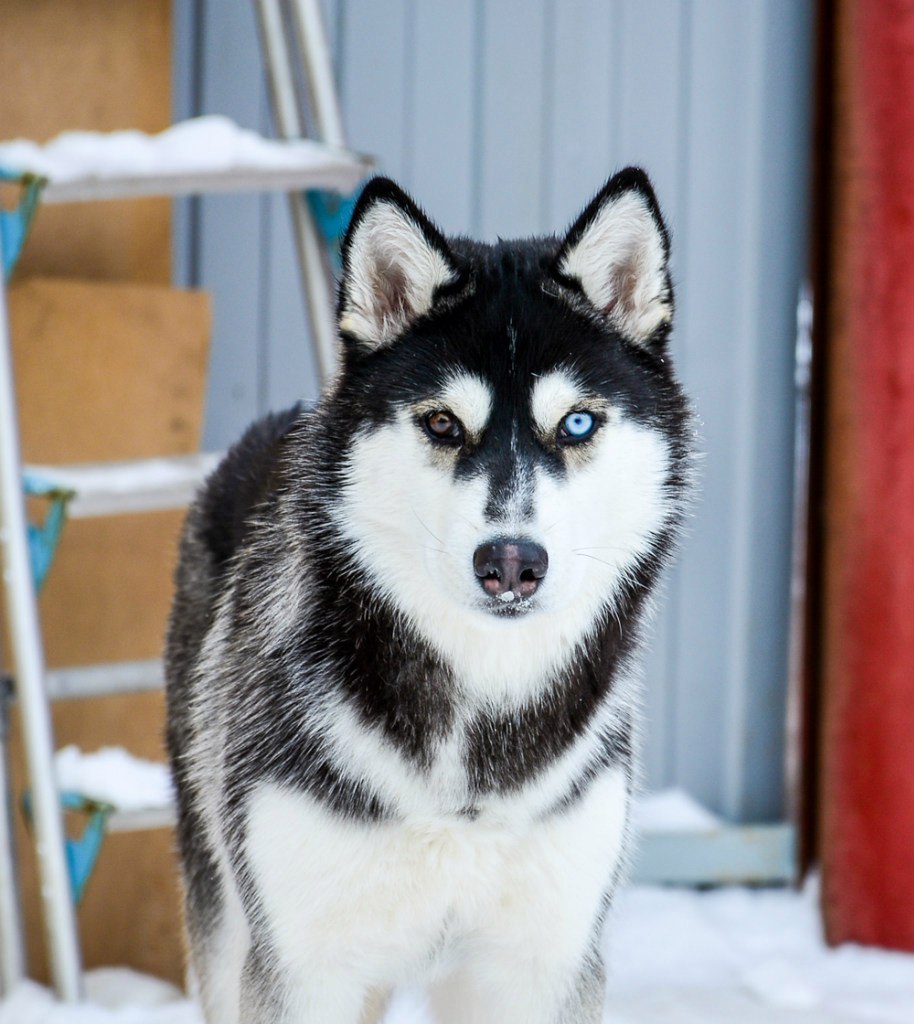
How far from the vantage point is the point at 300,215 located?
2574 millimetres

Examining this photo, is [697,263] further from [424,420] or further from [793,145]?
[424,420]

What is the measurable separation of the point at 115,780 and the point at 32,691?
0.76 ft

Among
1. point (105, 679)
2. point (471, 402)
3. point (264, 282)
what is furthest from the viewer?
point (264, 282)

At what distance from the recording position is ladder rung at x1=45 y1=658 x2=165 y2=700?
2393 millimetres

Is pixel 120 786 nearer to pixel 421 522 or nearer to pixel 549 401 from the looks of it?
pixel 421 522

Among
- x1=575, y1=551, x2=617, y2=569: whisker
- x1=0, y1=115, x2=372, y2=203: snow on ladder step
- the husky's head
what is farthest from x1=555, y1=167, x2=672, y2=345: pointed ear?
x1=0, y1=115, x2=372, y2=203: snow on ladder step

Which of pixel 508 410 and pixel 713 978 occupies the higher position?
pixel 508 410

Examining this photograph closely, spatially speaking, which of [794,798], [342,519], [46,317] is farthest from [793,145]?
[342,519]

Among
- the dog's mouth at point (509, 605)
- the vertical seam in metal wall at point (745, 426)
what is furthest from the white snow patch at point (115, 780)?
the vertical seam in metal wall at point (745, 426)

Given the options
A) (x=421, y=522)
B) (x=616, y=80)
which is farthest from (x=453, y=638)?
(x=616, y=80)

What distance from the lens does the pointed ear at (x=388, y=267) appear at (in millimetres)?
1563

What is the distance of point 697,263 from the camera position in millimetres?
3227

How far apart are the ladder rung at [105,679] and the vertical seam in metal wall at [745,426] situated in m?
1.53

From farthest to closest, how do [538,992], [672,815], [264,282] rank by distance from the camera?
[672,815], [264,282], [538,992]
